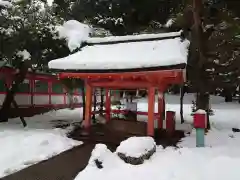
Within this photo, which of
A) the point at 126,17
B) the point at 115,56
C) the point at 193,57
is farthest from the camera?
the point at 126,17

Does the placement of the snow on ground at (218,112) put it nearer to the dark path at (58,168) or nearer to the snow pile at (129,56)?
the snow pile at (129,56)

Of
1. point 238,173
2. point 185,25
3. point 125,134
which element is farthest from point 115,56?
point 238,173

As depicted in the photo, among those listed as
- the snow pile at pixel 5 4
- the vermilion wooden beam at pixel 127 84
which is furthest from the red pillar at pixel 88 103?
the snow pile at pixel 5 4

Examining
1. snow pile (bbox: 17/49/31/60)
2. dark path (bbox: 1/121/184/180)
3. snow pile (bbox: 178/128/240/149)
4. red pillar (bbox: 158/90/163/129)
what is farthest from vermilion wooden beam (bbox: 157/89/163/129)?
snow pile (bbox: 17/49/31/60)

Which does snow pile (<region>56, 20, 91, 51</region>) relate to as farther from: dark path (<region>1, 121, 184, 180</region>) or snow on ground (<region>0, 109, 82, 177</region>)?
snow on ground (<region>0, 109, 82, 177</region>)

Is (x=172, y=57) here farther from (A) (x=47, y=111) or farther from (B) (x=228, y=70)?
(A) (x=47, y=111)

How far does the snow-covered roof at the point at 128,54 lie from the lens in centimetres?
878

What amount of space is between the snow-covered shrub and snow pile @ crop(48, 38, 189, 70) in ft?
8.30

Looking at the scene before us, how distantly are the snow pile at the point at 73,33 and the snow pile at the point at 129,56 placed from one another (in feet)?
1.73

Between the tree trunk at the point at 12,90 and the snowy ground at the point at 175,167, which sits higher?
the tree trunk at the point at 12,90

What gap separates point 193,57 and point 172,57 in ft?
11.5

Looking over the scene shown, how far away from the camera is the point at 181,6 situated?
523 inches

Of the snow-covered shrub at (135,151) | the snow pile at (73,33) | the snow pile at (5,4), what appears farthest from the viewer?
the snow pile at (73,33)

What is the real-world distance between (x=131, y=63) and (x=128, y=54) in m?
1.36
